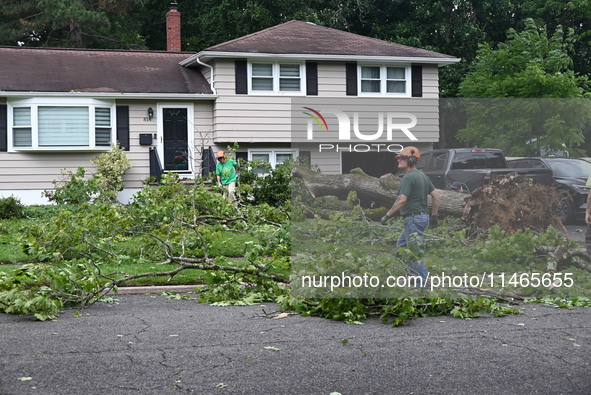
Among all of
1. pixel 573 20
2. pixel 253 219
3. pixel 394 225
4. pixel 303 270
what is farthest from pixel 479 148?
pixel 573 20

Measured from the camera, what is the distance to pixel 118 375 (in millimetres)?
6285

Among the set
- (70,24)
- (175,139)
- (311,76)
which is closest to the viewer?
(175,139)

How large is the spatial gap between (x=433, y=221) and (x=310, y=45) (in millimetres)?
19347

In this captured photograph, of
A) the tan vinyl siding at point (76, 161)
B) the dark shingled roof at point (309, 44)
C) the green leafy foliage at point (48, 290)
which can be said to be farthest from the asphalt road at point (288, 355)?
the dark shingled roof at point (309, 44)

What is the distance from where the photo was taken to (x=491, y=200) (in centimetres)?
768

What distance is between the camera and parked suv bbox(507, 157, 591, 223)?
7.64m

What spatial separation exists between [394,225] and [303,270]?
3.67ft

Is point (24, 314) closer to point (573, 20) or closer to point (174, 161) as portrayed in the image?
point (174, 161)

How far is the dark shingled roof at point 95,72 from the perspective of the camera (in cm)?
2402

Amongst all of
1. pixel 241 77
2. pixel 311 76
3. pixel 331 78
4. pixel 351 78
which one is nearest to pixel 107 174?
pixel 241 77

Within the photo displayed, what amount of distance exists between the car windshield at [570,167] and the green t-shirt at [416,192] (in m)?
1.25

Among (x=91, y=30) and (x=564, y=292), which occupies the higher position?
(x=91, y=30)

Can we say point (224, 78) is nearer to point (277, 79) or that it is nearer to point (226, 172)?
point (277, 79)

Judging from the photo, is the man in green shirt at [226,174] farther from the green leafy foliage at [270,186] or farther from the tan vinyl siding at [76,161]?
the tan vinyl siding at [76,161]
